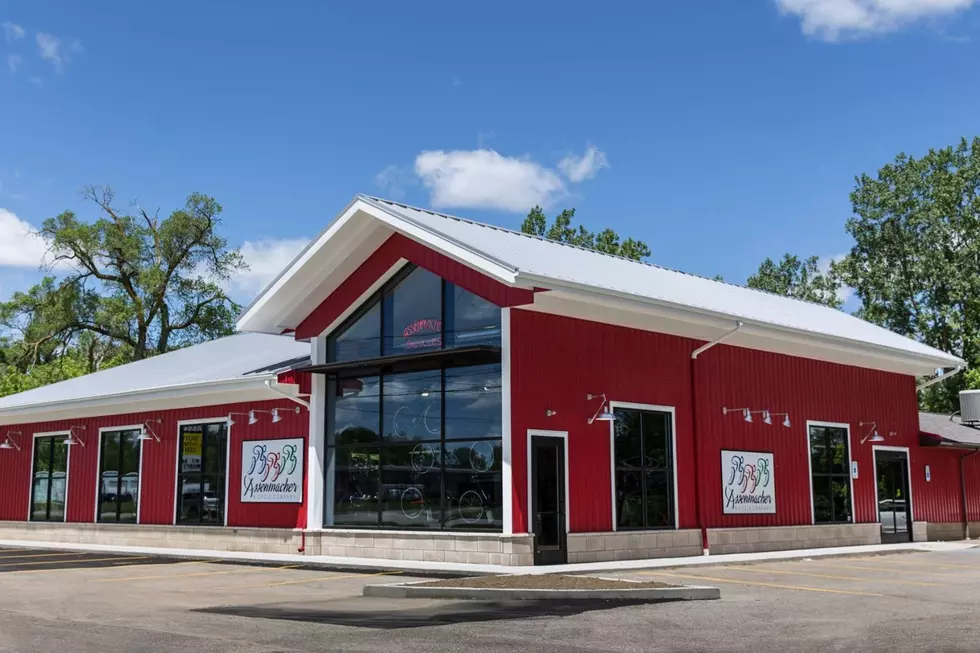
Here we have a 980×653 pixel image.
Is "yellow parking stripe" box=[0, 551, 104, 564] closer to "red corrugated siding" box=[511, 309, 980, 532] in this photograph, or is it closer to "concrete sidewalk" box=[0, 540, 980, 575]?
"concrete sidewalk" box=[0, 540, 980, 575]

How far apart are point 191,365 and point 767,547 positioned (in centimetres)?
1480

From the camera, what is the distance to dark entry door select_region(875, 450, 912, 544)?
79.1 feet

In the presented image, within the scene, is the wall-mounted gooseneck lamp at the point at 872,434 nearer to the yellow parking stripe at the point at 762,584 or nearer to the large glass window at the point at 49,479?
the yellow parking stripe at the point at 762,584

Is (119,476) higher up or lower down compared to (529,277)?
lower down

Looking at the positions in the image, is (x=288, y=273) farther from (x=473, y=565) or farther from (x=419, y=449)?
(x=473, y=565)

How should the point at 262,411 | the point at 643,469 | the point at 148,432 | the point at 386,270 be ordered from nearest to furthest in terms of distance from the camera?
the point at 643,469, the point at 386,270, the point at 262,411, the point at 148,432

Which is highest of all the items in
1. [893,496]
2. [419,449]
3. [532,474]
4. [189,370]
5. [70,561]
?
[189,370]

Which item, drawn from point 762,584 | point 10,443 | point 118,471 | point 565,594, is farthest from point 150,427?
point 762,584

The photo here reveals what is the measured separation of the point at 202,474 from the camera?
22594 millimetres

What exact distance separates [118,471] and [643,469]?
13.3 metres

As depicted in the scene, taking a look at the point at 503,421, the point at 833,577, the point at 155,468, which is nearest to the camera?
the point at 833,577

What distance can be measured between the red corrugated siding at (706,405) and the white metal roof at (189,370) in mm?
5945

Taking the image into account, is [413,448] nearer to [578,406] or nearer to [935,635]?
[578,406]

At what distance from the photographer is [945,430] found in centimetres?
2762
